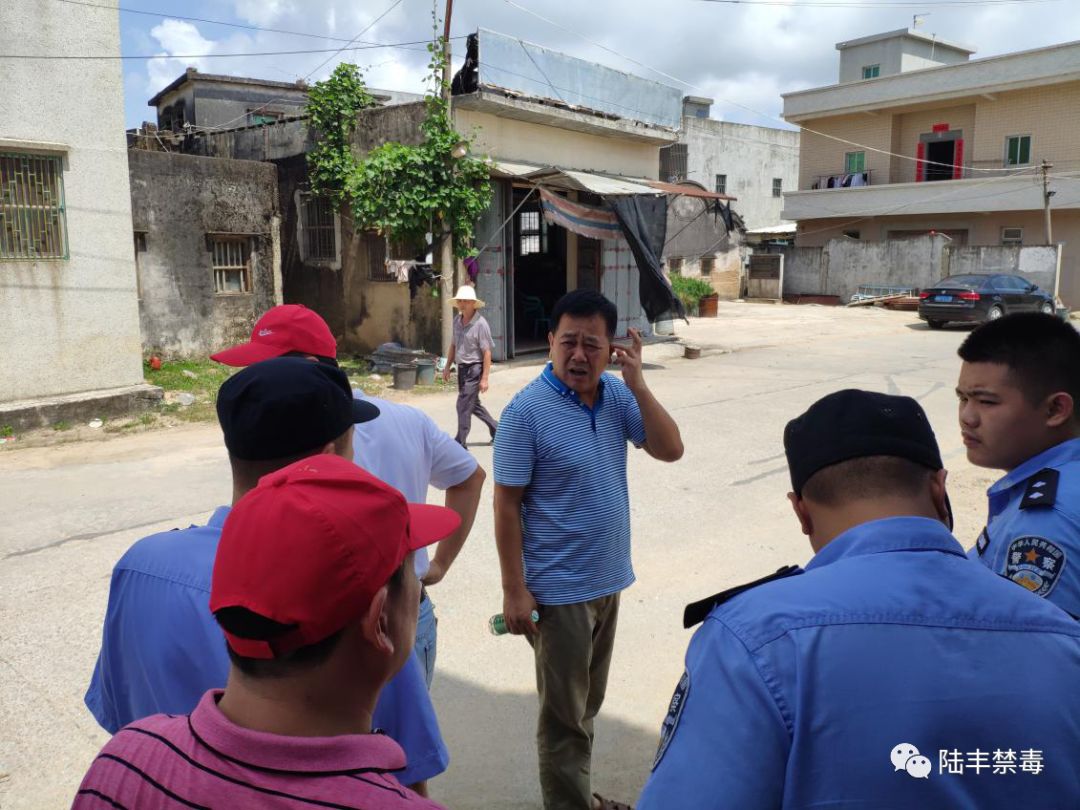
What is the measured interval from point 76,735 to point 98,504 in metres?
3.73

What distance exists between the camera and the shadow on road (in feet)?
10.4

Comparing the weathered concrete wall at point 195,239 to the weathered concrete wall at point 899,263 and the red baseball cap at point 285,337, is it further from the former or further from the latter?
the weathered concrete wall at point 899,263

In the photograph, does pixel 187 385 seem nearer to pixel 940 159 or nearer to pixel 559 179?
pixel 559 179

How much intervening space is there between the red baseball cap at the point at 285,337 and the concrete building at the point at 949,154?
30.3 m

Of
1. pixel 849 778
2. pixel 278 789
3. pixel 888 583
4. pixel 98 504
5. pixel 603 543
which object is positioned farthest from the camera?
pixel 98 504

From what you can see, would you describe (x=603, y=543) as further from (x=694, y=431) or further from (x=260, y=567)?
(x=694, y=431)

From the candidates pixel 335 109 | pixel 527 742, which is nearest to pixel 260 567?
pixel 527 742

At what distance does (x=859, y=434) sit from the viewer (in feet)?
4.76

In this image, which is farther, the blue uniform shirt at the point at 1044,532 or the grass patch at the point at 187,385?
the grass patch at the point at 187,385

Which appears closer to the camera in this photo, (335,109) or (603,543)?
(603,543)

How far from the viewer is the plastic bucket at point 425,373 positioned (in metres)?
12.7

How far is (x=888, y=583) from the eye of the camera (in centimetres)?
126

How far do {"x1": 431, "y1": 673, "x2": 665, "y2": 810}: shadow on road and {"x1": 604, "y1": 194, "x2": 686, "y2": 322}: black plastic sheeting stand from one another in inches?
433

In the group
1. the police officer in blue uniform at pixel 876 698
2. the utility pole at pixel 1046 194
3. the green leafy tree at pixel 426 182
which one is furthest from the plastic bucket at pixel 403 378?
the utility pole at pixel 1046 194
